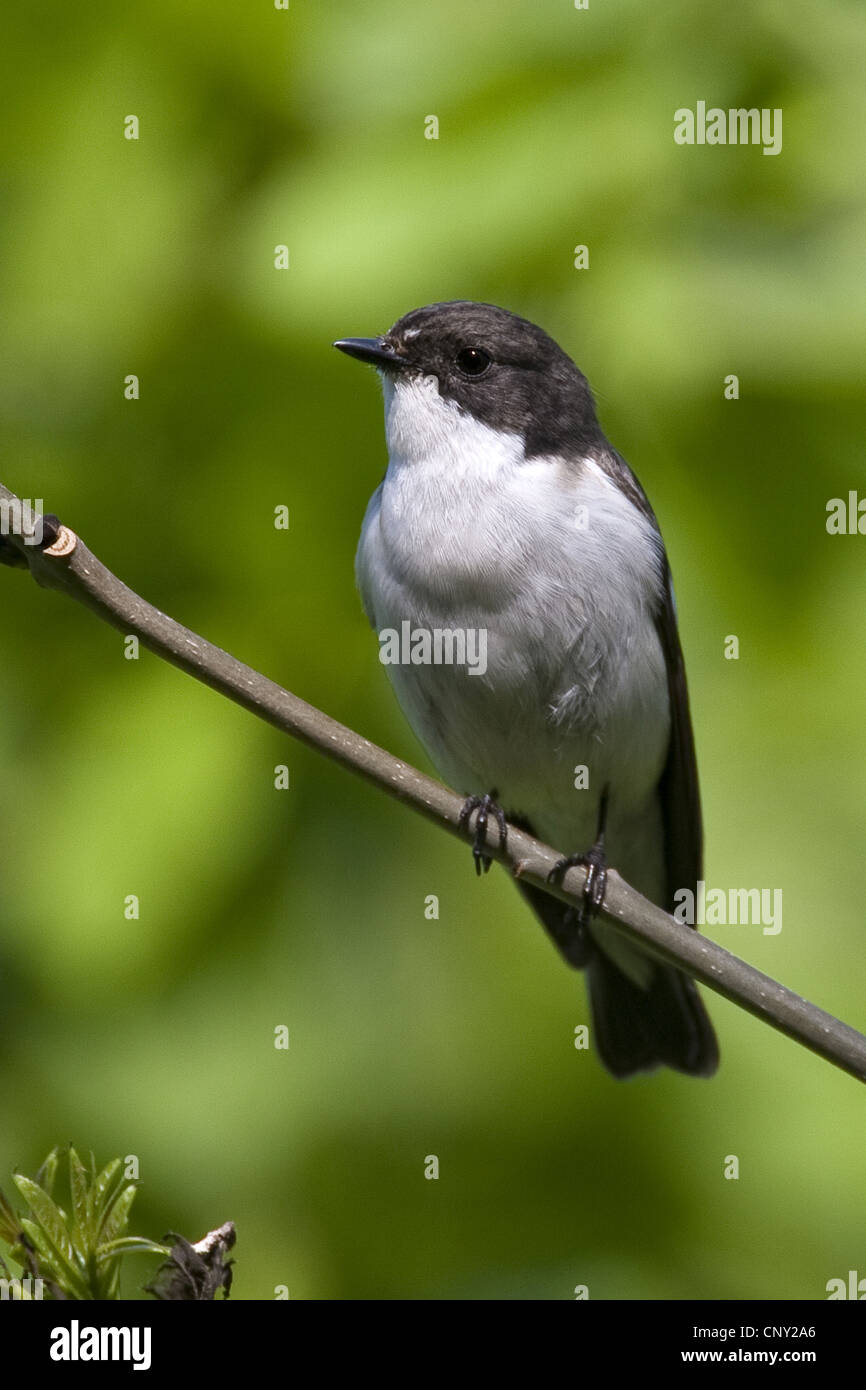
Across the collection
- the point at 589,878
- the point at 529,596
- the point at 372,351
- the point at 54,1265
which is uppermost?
the point at 372,351

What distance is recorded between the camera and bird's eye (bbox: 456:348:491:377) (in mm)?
4496

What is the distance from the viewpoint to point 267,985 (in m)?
3.73

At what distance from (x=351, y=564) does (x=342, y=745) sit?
1.47 meters

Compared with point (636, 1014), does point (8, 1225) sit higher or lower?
lower

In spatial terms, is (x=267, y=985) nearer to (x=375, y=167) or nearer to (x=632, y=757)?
(x=632, y=757)

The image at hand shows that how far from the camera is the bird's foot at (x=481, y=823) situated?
10.2ft

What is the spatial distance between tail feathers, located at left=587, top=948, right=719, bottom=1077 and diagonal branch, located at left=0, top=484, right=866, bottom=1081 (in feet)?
4.21

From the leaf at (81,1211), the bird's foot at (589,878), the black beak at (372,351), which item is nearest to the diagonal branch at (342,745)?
the bird's foot at (589,878)

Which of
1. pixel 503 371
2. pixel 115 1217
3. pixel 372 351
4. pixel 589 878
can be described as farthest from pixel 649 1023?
pixel 115 1217

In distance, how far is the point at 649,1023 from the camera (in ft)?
15.6

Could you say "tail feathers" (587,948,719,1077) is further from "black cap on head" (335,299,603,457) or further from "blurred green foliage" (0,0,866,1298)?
"black cap on head" (335,299,603,457)

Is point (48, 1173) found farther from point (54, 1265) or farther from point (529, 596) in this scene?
point (529, 596)

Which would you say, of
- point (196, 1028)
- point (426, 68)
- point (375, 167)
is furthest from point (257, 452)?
point (196, 1028)

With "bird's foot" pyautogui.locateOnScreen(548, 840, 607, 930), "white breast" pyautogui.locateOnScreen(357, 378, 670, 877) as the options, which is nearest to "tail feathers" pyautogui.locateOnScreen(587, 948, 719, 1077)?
"bird's foot" pyautogui.locateOnScreen(548, 840, 607, 930)
